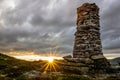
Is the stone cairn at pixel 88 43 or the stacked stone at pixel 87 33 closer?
the stone cairn at pixel 88 43

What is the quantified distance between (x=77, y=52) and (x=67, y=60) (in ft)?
12.7

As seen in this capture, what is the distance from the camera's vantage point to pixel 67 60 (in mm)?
44906

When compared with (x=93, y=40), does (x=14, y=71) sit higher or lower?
lower

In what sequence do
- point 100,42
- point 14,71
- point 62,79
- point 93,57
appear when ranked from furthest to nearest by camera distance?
point 100,42, point 93,57, point 14,71, point 62,79

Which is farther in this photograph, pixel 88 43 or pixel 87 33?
pixel 87 33

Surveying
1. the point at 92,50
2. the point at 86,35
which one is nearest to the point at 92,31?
the point at 86,35

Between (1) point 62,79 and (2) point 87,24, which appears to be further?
(2) point 87,24

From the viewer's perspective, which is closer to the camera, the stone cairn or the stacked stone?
the stone cairn

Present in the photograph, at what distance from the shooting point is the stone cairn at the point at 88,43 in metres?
42.9

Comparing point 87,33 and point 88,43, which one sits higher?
point 87,33

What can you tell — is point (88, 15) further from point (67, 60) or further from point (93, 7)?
point (67, 60)

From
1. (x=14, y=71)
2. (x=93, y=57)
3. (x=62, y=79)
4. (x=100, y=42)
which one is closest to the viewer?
(x=62, y=79)

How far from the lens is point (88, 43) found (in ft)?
149

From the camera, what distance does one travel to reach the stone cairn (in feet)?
141
